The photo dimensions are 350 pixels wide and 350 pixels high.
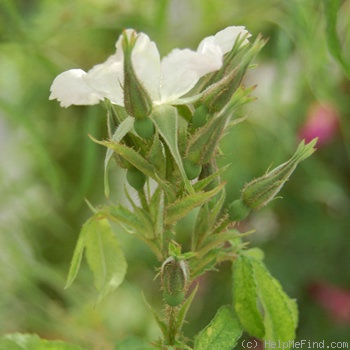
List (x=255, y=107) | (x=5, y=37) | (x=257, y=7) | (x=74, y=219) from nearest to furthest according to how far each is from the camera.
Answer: (x=5, y=37) < (x=257, y=7) < (x=255, y=107) < (x=74, y=219)

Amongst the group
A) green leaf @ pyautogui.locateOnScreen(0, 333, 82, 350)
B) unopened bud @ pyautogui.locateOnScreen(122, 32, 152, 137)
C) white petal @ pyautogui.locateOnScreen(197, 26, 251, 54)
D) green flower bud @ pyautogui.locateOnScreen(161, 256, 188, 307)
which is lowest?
green leaf @ pyautogui.locateOnScreen(0, 333, 82, 350)

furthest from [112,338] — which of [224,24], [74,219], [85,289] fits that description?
[224,24]

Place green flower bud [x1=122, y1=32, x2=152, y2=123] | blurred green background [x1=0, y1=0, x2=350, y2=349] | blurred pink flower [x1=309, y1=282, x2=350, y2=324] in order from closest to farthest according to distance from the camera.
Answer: green flower bud [x1=122, y1=32, x2=152, y2=123]
blurred green background [x1=0, y1=0, x2=350, y2=349]
blurred pink flower [x1=309, y1=282, x2=350, y2=324]

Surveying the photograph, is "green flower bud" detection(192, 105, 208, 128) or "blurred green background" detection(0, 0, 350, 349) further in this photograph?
"blurred green background" detection(0, 0, 350, 349)

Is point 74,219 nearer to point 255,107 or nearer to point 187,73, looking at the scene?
point 255,107

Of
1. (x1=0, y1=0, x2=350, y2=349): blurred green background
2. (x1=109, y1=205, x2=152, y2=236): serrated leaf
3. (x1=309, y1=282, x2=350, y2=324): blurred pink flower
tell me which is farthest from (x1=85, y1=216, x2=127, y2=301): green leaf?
(x1=309, y1=282, x2=350, y2=324): blurred pink flower

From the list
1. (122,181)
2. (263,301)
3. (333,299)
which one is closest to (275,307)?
(263,301)

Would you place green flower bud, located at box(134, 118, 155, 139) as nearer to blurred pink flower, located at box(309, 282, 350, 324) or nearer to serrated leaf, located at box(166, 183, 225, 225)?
serrated leaf, located at box(166, 183, 225, 225)
